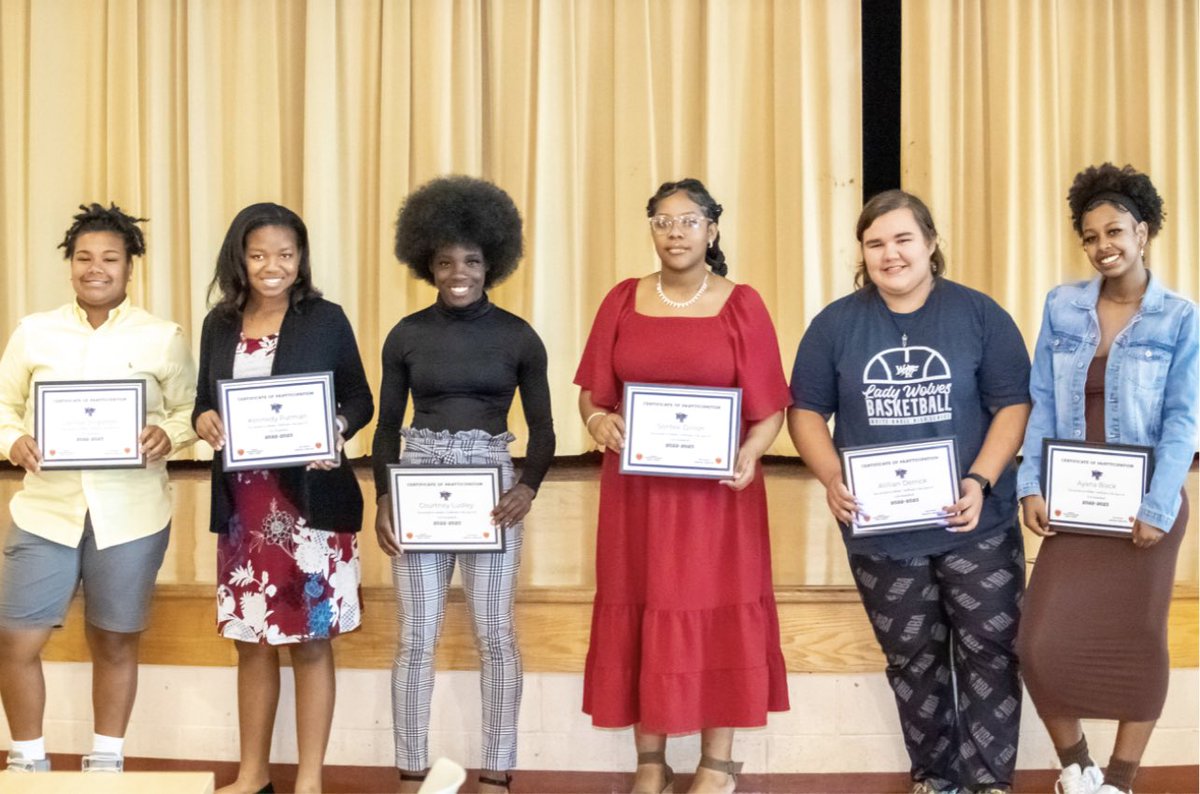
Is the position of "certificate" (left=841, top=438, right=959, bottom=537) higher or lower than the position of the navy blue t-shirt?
lower

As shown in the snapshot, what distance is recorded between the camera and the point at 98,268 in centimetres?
309

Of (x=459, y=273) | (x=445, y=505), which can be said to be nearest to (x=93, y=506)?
(x=445, y=505)

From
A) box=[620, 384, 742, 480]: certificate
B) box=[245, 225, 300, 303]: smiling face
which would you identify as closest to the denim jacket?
box=[620, 384, 742, 480]: certificate

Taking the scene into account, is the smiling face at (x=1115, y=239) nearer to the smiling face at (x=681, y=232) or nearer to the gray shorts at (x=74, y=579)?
the smiling face at (x=681, y=232)

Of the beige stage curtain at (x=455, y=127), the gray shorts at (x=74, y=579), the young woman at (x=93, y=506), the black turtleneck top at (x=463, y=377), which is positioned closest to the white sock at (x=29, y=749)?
the young woman at (x=93, y=506)

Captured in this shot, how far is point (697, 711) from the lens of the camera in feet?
9.66

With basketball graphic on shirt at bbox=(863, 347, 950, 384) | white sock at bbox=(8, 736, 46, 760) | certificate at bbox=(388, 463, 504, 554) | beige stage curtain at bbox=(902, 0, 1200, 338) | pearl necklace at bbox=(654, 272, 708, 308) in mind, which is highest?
beige stage curtain at bbox=(902, 0, 1200, 338)

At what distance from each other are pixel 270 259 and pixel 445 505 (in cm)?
83

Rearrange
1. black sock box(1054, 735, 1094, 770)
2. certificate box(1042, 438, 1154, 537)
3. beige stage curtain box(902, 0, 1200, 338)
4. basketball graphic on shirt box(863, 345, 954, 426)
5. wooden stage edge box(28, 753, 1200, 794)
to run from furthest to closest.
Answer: beige stage curtain box(902, 0, 1200, 338) → wooden stage edge box(28, 753, 1200, 794) → black sock box(1054, 735, 1094, 770) → basketball graphic on shirt box(863, 345, 954, 426) → certificate box(1042, 438, 1154, 537)

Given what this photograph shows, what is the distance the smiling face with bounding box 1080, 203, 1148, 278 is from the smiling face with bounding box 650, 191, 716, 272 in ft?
3.25

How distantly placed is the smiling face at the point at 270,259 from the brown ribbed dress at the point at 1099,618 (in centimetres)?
215

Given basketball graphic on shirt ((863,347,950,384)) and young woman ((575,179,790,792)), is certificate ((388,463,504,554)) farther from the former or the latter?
basketball graphic on shirt ((863,347,950,384))

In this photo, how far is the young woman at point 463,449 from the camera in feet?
9.74

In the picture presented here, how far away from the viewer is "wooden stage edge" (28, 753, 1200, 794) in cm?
332
